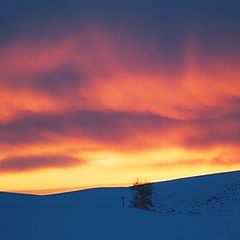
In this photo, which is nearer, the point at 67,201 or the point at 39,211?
the point at 39,211

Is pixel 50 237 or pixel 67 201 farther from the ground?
pixel 67 201

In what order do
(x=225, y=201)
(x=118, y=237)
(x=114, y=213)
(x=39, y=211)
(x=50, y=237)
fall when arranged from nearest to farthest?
(x=50, y=237)
(x=118, y=237)
(x=39, y=211)
(x=114, y=213)
(x=225, y=201)

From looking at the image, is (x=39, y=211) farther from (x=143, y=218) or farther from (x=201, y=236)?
(x=201, y=236)

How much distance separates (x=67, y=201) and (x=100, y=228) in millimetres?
3112

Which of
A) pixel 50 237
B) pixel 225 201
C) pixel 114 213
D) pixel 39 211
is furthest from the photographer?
pixel 225 201

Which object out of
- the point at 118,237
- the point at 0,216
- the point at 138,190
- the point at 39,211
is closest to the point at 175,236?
the point at 118,237

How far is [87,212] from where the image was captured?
16734 millimetres

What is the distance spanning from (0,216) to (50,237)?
6.41ft

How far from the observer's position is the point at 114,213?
56.9ft

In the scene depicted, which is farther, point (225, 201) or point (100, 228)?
point (225, 201)

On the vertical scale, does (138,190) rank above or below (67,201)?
above

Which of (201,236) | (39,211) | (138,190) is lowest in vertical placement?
(201,236)

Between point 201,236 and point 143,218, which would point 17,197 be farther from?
point 201,236

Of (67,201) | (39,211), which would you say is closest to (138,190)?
(67,201)
